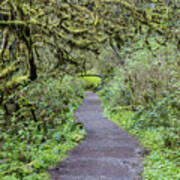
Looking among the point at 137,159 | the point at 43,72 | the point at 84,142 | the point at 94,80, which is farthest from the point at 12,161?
the point at 94,80

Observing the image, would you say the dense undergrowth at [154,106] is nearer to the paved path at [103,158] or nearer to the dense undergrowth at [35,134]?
the paved path at [103,158]

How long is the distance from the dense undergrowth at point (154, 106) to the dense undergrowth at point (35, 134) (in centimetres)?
202

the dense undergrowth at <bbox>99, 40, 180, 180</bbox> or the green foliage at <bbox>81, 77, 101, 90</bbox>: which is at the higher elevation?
the dense undergrowth at <bbox>99, 40, 180, 180</bbox>

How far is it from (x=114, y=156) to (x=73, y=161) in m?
1.01

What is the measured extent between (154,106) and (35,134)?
3791mm

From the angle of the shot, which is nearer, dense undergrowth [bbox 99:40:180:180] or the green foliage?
dense undergrowth [bbox 99:40:180:180]

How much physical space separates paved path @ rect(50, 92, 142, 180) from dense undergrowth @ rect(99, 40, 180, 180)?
34 centimetres

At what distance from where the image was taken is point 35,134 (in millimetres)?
7801

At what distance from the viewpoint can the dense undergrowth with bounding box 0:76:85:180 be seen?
5625 mm

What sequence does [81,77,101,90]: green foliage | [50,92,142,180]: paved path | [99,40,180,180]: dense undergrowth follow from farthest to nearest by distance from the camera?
[81,77,101,90]: green foliage < [99,40,180,180]: dense undergrowth < [50,92,142,180]: paved path

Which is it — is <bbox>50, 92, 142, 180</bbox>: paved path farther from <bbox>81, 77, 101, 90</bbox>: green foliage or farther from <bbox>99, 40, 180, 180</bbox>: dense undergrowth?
<bbox>81, 77, 101, 90</bbox>: green foliage

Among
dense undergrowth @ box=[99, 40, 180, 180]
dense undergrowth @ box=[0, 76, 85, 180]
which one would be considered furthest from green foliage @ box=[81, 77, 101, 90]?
dense undergrowth @ box=[0, 76, 85, 180]

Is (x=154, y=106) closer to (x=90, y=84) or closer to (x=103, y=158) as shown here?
(x=103, y=158)

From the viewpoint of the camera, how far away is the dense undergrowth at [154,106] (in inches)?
228
